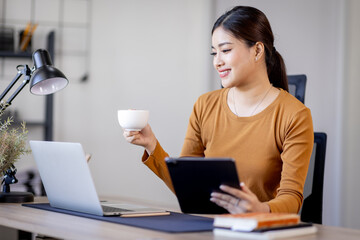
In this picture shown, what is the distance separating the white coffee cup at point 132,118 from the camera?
1428mm

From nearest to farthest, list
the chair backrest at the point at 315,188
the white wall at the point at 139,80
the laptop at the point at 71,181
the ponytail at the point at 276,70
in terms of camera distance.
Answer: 1. the laptop at the point at 71,181
2. the ponytail at the point at 276,70
3. the chair backrest at the point at 315,188
4. the white wall at the point at 139,80

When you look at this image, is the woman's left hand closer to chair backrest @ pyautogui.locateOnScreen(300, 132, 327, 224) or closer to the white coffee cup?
the white coffee cup

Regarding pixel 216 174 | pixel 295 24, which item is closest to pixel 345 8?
pixel 295 24

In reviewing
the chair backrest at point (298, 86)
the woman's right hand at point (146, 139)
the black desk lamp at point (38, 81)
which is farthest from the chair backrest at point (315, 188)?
the black desk lamp at point (38, 81)

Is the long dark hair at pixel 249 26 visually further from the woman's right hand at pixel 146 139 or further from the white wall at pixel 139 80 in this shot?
the white wall at pixel 139 80

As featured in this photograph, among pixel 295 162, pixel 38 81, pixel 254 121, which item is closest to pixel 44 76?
pixel 38 81

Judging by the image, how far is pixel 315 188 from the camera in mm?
2193

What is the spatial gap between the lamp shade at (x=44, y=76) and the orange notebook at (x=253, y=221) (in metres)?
0.85

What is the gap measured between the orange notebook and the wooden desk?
40 millimetres

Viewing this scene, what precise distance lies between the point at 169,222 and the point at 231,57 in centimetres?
66

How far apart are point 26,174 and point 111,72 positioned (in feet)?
3.04

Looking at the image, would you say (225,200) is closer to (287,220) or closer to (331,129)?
(287,220)

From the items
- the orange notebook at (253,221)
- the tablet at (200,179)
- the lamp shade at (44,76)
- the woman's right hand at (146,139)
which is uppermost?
the lamp shade at (44,76)

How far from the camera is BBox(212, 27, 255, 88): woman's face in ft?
5.68
